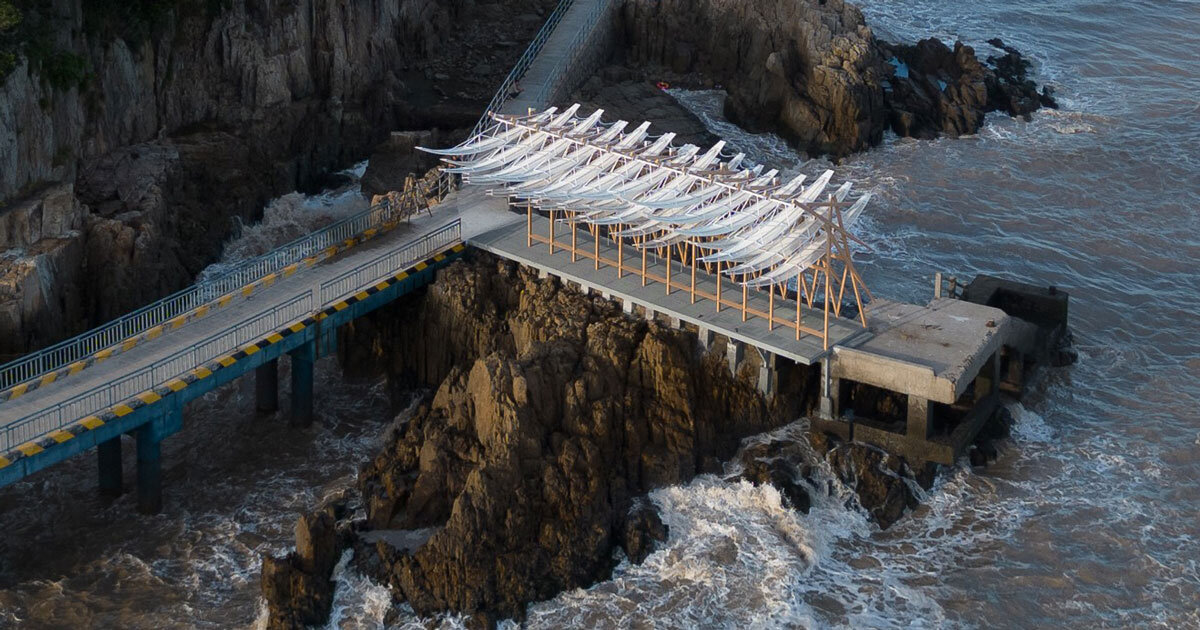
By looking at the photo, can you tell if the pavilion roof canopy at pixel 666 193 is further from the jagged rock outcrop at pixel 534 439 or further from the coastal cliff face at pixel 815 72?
the coastal cliff face at pixel 815 72

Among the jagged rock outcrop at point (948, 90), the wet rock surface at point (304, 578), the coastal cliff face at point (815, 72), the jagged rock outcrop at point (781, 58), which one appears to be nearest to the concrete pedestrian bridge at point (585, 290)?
the wet rock surface at point (304, 578)

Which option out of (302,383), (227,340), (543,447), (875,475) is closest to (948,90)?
(875,475)

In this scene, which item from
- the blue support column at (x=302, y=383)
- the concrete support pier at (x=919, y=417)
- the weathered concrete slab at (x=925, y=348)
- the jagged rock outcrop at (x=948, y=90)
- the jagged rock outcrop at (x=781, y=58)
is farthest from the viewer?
the jagged rock outcrop at (x=948, y=90)

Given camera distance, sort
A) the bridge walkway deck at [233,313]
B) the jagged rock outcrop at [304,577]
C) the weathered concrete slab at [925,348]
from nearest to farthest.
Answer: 1. the jagged rock outcrop at [304,577]
2. the bridge walkway deck at [233,313]
3. the weathered concrete slab at [925,348]

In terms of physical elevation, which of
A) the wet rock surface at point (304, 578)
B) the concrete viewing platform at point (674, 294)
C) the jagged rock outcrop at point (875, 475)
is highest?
the concrete viewing platform at point (674, 294)

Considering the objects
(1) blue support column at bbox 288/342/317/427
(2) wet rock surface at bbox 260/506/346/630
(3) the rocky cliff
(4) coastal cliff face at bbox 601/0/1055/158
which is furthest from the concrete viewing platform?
(4) coastal cliff face at bbox 601/0/1055/158

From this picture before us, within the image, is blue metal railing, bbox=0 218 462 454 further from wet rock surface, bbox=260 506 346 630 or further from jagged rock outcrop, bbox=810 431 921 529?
jagged rock outcrop, bbox=810 431 921 529

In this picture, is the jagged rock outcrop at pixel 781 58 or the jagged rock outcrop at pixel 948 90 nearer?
the jagged rock outcrop at pixel 781 58
